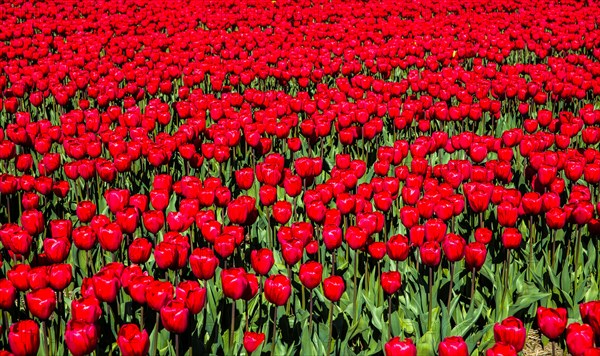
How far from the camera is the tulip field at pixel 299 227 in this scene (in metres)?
3.11

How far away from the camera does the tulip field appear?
3107 millimetres

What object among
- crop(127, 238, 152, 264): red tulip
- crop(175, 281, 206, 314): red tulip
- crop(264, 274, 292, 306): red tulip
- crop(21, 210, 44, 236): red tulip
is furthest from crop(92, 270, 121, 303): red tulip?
crop(21, 210, 44, 236): red tulip

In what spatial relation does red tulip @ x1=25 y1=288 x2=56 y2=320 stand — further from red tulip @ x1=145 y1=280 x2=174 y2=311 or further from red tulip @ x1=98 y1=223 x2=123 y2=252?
red tulip @ x1=98 y1=223 x2=123 y2=252

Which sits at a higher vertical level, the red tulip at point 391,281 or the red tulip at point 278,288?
the red tulip at point 278,288

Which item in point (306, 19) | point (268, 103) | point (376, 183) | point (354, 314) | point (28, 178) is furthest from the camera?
point (306, 19)

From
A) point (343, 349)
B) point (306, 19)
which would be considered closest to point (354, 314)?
point (343, 349)

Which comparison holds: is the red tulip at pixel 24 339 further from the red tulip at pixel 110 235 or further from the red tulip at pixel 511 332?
the red tulip at pixel 511 332

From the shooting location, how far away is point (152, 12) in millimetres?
14398

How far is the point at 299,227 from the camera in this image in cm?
359

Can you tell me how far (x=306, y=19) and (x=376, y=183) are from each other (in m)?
10.2

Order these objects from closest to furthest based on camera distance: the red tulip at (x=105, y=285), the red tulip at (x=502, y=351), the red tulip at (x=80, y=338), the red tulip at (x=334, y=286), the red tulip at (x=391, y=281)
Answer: the red tulip at (x=502, y=351) < the red tulip at (x=80, y=338) < the red tulip at (x=105, y=285) < the red tulip at (x=334, y=286) < the red tulip at (x=391, y=281)

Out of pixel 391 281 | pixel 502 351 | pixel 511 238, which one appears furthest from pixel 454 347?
pixel 511 238

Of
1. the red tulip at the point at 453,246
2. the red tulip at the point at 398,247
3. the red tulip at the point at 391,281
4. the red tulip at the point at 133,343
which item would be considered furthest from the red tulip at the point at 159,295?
the red tulip at the point at 453,246

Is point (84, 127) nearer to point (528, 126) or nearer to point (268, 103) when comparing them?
point (268, 103)
